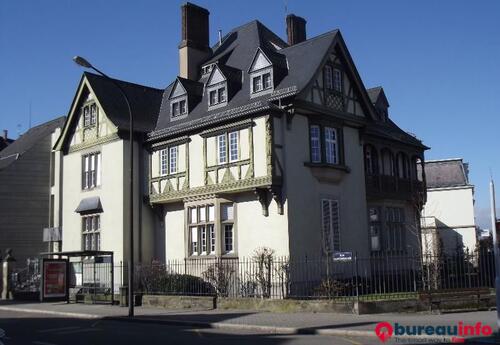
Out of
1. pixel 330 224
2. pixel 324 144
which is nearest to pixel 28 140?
pixel 324 144

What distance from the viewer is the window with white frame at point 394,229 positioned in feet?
103

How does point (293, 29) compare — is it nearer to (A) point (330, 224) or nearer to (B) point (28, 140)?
(A) point (330, 224)

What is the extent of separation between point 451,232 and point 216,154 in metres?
27.7

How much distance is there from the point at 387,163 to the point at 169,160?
12008 mm

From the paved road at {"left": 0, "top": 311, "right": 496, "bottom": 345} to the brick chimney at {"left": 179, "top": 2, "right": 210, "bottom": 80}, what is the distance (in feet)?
54.9

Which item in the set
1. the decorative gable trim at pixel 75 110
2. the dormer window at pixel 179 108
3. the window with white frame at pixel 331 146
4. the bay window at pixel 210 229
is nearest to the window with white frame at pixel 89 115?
the decorative gable trim at pixel 75 110

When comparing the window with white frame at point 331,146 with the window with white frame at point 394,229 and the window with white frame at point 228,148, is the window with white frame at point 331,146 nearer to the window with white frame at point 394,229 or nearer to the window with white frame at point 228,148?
the window with white frame at point 228,148

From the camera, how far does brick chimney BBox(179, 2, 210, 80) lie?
32.6 metres

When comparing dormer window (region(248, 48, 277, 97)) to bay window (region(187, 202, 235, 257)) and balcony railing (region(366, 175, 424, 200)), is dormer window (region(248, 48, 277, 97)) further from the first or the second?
balcony railing (region(366, 175, 424, 200))

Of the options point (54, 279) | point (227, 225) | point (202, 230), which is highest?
point (227, 225)

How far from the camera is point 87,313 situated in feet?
72.3

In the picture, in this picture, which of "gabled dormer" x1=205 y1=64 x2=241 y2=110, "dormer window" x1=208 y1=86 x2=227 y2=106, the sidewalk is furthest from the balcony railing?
the sidewalk

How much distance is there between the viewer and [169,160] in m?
29.6
